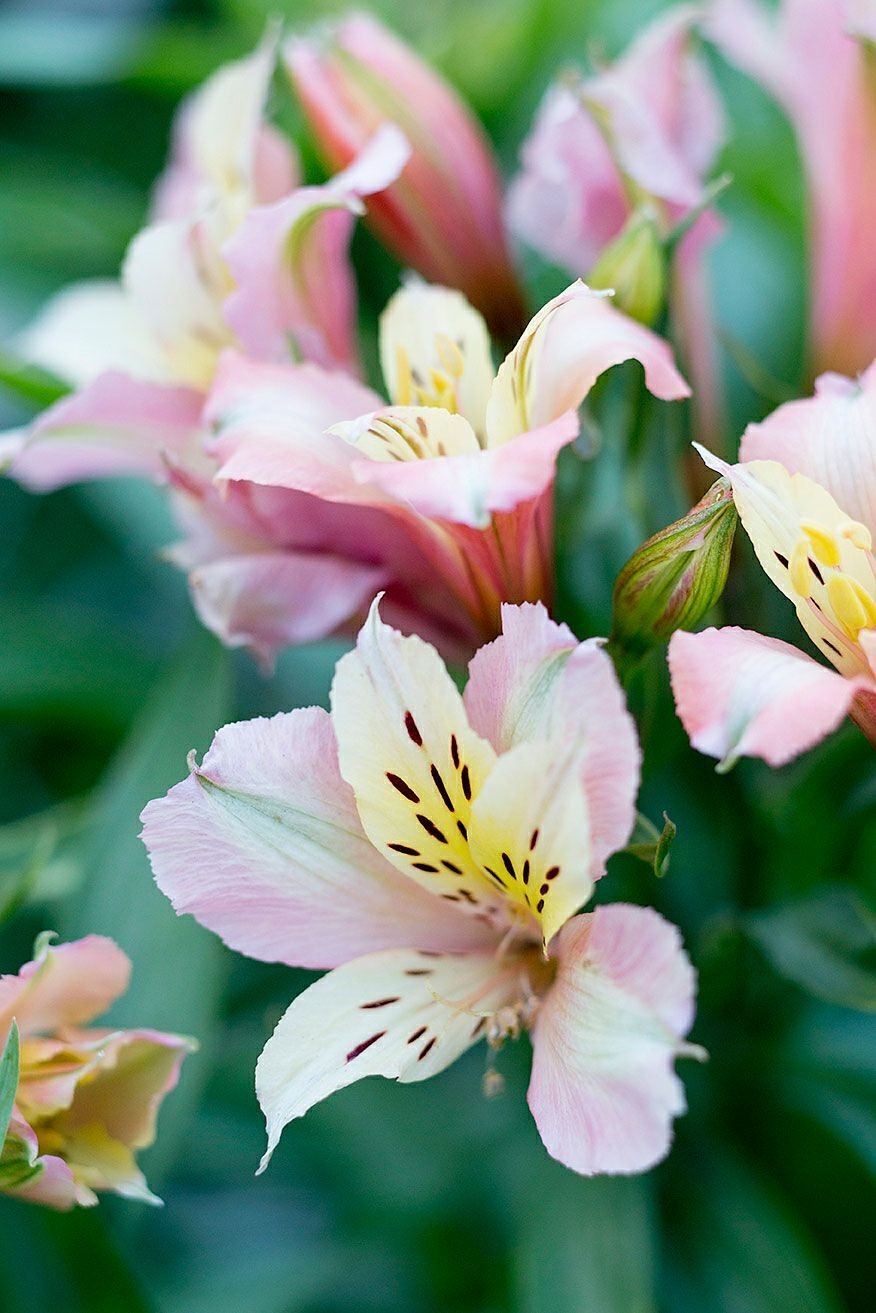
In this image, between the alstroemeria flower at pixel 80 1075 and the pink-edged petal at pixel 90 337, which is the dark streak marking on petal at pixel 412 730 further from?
the pink-edged petal at pixel 90 337

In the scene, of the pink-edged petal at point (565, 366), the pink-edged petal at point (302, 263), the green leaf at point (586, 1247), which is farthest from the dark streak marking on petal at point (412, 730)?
the green leaf at point (586, 1247)

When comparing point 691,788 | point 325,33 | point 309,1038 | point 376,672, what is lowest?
point 691,788

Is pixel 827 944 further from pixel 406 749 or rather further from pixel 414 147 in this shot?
pixel 414 147

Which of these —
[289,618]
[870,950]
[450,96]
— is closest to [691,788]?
[870,950]

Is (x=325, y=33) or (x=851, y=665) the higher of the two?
(x=325, y=33)

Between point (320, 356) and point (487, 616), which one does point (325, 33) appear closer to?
point (320, 356)

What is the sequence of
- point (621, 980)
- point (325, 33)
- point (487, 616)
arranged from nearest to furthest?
point (621, 980), point (487, 616), point (325, 33)
